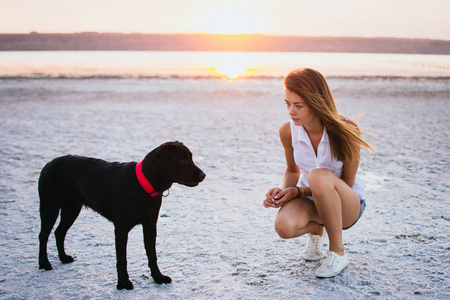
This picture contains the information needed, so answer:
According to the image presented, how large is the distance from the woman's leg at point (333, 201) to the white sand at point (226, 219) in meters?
0.36

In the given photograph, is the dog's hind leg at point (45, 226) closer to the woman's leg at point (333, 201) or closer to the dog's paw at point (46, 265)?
the dog's paw at point (46, 265)

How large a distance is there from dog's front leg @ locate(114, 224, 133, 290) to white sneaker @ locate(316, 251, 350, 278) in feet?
4.65

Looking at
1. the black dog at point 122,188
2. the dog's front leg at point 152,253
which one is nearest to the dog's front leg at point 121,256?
the black dog at point 122,188

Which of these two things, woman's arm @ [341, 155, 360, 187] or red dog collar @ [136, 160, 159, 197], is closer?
red dog collar @ [136, 160, 159, 197]

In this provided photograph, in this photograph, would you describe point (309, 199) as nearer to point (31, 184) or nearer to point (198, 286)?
point (198, 286)

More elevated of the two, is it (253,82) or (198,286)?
(198,286)

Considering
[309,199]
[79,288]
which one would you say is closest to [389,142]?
[309,199]

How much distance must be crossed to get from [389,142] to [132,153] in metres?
4.82

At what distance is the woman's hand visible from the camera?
342 cm

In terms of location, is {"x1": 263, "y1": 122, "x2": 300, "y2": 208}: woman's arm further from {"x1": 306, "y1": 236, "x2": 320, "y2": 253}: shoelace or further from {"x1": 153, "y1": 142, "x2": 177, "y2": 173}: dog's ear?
{"x1": 153, "y1": 142, "x2": 177, "y2": 173}: dog's ear

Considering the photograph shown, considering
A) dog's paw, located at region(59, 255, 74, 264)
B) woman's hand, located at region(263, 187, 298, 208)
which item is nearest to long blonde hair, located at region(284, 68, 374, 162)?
woman's hand, located at region(263, 187, 298, 208)

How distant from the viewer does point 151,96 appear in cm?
1588

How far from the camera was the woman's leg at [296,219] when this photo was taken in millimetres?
3346

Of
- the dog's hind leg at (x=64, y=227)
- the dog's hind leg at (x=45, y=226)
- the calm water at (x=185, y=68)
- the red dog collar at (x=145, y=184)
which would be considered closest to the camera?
the red dog collar at (x=145, y=184)
